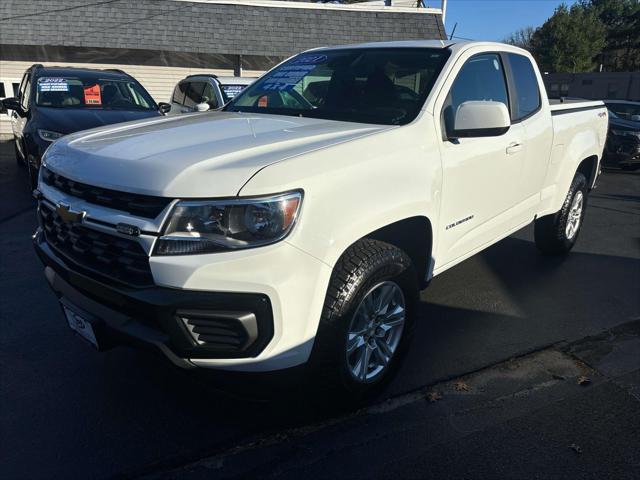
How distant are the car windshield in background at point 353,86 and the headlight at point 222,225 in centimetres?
118

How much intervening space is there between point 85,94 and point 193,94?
291 cm

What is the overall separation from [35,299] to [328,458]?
114 inches

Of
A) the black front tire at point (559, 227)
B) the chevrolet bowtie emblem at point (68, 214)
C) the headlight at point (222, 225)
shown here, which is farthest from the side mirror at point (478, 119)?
the black front tire at point (559, 227)

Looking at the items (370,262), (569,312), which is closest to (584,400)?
(569,312)

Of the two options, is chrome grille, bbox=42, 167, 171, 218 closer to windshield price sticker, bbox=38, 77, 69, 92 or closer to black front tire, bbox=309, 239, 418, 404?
black front tire, bbox=309, 239, 418, 404

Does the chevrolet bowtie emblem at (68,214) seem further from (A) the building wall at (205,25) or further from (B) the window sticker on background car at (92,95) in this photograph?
(A) the building wall at (205,25)

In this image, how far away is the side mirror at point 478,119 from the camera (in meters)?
2.96

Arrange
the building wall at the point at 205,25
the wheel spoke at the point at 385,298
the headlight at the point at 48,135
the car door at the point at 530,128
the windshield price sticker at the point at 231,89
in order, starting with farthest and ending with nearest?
the building wall at the point at 205,25, the windshield price sticker at the point at 231,89, the headlight at the point at 48,135, the car door at the point at 530,128, the wheel spoke at the point at 385,298

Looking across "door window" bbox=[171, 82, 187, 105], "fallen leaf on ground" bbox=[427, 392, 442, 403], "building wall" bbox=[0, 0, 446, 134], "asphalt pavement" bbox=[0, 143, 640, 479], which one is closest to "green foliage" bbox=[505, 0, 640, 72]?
"building wall" bbox=[0, 0, 446, 134]

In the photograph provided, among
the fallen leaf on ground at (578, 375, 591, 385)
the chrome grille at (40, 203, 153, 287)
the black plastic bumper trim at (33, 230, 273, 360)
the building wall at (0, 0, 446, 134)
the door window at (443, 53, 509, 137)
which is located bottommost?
the fallen leaf on ground at (578, 375, 591, 385)

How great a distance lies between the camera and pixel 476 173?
10.9ft

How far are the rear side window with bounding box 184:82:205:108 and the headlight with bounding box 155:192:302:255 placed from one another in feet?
27.3

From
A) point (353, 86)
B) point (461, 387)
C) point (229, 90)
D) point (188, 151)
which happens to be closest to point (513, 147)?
point (353, 86)

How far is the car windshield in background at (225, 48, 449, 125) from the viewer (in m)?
3.19
